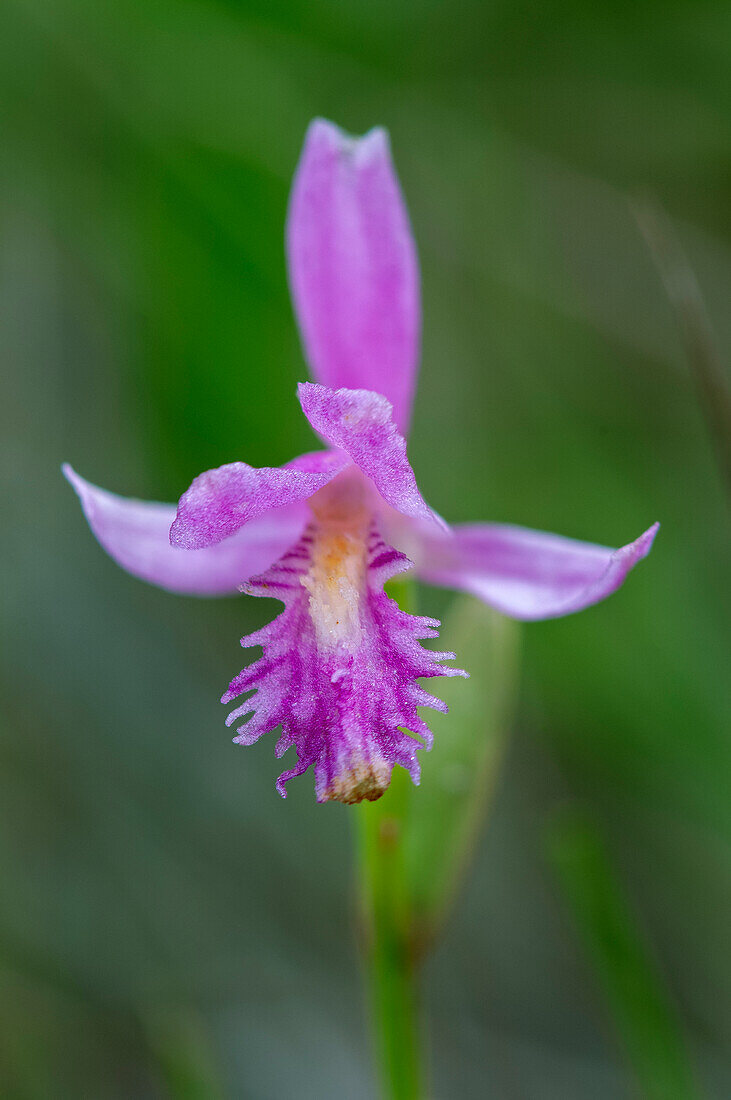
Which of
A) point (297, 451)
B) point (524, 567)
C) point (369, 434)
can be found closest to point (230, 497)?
point (369, 434)

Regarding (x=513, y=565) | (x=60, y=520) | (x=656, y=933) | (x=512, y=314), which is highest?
(x=512, y=314)

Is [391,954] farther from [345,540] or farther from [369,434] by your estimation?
[369,434]

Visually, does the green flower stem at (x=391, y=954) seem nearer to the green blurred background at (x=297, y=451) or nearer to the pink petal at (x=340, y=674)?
the pink petal at (x=340, y=674)

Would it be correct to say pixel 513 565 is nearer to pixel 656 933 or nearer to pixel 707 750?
pixel 707 750

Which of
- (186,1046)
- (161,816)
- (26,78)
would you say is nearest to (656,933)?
(161,816)

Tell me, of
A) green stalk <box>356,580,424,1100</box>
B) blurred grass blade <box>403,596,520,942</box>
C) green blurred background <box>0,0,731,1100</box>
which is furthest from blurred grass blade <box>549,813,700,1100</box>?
green blurred background <box>0,0,731,1100</box>

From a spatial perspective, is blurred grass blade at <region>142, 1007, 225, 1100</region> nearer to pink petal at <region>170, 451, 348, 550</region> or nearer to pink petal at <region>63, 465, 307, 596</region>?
pink petal at <region>63, 465, 307, 596</region>
